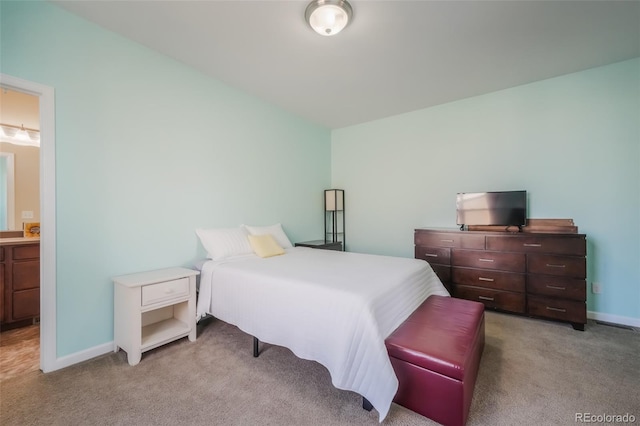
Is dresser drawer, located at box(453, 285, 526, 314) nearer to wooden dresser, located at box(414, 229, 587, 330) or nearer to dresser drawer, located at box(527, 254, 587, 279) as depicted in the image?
wooden dresser, located at box(414, 229, 587, 330)

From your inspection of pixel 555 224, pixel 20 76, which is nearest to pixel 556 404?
pixel 555 224

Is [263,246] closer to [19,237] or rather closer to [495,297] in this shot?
[495,297]

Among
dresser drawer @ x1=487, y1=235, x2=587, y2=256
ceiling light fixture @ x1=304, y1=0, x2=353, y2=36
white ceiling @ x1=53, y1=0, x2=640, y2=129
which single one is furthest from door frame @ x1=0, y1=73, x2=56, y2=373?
dresser drawer @ x1=487, y1=235, x2=587, y2=256

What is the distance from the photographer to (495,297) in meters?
2.81

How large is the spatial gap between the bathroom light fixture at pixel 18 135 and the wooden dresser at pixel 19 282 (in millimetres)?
1706

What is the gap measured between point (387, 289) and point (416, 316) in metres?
0.35

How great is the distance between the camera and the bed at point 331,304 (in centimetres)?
138

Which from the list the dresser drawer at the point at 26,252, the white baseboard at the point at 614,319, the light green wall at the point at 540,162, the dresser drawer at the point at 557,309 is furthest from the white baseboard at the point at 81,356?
the white baseboard at the point at 614,319

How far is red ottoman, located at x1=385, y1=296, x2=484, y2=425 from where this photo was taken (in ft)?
4.11

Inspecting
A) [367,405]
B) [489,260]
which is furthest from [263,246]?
[489,260]

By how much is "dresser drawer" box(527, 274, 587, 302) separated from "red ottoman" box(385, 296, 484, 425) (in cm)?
154

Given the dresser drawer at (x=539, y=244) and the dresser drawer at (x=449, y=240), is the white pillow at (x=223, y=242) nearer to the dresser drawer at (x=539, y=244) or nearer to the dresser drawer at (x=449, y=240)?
the dresser drawer at (x=449, y=240)

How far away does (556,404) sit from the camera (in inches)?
58.7

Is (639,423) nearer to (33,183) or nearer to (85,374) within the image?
(85,374)
